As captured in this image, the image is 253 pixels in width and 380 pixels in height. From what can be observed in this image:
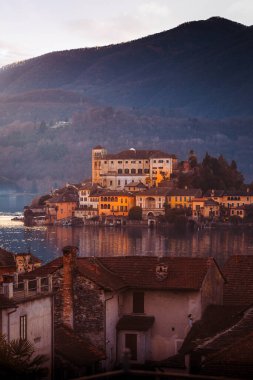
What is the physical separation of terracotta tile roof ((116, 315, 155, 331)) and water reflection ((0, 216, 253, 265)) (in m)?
57.0

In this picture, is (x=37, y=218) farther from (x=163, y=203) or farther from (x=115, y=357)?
(x=115, y=357)

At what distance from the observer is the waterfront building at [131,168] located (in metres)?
172

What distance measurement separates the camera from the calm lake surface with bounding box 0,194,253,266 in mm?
93625

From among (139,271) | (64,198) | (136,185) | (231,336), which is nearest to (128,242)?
(136,185)

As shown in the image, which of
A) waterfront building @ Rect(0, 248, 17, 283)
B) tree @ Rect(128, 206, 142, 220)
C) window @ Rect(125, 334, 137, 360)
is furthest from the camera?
tree @ Rect(128, 206, 142, 220)

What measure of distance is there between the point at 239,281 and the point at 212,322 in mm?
3932

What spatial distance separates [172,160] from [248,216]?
21.1m

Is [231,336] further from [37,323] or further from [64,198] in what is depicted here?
[64,198]

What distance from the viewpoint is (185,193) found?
156m

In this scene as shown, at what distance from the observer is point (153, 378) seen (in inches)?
280

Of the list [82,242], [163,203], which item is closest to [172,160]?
[163,203]

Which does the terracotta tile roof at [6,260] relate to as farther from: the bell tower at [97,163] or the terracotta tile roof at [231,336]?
the bell tower at [97,163]

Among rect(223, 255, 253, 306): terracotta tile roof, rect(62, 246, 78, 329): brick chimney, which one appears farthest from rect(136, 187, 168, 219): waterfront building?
rect(62, 246, 78, 329): brick chimney

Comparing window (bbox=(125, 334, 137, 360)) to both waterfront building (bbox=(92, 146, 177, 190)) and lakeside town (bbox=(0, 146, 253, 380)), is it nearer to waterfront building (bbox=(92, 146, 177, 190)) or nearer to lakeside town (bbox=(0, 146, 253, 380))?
lakeside town (bbox=(0, 146, 253, 380))
